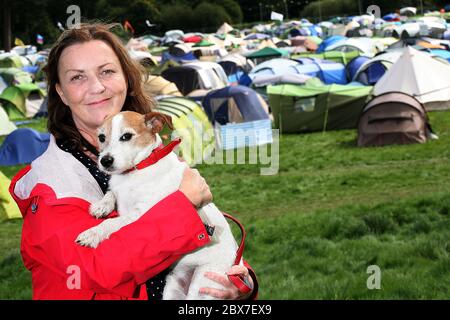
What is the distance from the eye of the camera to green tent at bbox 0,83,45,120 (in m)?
26.5

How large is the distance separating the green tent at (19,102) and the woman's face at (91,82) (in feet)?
81.6

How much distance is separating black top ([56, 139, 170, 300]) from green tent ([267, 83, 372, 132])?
16530mm

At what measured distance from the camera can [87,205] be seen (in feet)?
7.68

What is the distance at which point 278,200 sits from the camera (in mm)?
11078

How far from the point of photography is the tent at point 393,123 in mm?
15688

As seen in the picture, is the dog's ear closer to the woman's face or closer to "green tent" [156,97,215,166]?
the woman's face

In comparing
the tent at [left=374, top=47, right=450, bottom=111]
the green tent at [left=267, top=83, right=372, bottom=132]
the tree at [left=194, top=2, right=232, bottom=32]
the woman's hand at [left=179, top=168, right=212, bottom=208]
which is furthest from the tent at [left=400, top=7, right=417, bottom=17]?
the woman's hand at [left=179, top=168, right=212, bottom=208]

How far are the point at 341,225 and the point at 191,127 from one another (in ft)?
28.4

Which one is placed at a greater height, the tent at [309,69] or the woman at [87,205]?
the woman at [87,205]

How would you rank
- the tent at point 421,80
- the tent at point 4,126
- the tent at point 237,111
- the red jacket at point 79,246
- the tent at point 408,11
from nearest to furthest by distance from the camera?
the red jacket at point 79,246 → the tent at point 237,111 → the tent at point 421,80 → the tent at point 4,126 → the tent at point 408,11

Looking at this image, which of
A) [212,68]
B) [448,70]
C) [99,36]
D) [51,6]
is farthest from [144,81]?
[51,6]

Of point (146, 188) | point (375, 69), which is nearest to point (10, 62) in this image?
point (375, 69)

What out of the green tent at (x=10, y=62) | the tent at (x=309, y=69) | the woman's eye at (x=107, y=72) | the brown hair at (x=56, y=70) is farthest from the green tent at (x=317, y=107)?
the green tent at (x=10, y=62)

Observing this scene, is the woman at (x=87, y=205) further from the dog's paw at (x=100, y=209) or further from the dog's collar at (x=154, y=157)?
the dog's collar at (x=154, y=157)
